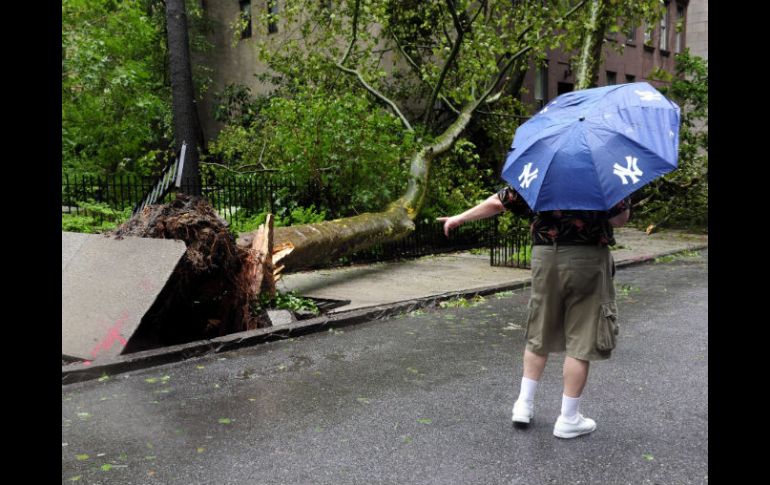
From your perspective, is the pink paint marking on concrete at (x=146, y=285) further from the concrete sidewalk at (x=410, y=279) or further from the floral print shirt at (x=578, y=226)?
the floral print shirt at (x=578, y=226)

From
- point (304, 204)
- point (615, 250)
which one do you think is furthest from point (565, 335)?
point (615, 250)

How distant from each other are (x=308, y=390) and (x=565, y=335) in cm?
205

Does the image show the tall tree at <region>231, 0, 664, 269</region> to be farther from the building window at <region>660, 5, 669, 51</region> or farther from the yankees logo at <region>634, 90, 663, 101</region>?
the building window at <region>660, 5, 669, 51</region>

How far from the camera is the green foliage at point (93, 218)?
1023cm

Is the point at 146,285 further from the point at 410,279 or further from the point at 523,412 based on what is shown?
the point at 410,279

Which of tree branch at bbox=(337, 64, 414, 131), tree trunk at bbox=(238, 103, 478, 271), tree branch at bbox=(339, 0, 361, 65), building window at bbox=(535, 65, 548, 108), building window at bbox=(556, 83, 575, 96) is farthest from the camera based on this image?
building window at bbox=(556, 83, 575, 96)

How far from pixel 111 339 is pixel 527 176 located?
12.9 feet

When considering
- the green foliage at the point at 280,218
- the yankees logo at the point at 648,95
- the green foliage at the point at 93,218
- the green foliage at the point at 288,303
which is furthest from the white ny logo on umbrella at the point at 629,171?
the green foliage at the point at 280,218

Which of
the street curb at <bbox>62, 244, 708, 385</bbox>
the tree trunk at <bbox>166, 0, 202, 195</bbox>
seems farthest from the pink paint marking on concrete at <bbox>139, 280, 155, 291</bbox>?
the tree trunk at <bbox>166, 0, 202, 195</bbox>

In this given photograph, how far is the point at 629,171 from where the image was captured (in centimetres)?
352

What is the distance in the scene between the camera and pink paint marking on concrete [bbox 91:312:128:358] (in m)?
5.74

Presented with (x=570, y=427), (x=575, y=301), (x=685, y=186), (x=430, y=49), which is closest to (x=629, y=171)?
(x=575, y=301)

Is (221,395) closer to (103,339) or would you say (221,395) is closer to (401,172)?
(103,339)

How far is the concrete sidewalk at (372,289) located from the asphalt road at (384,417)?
0.54 feet
